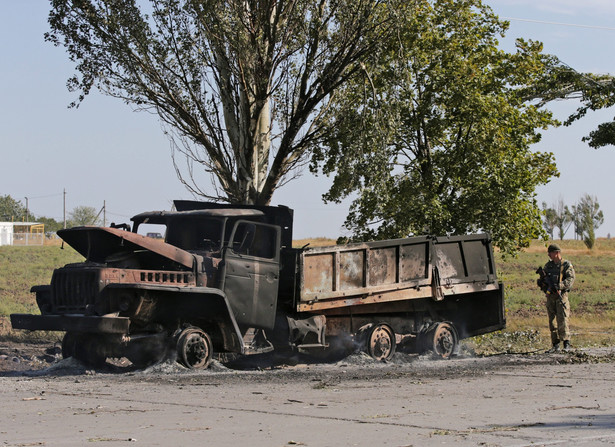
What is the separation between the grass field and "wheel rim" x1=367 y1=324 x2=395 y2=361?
3572 millimetres

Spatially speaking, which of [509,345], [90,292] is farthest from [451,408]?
[509,345]

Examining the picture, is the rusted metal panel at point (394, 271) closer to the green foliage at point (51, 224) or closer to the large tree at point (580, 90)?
the large tree at point (580, 90)

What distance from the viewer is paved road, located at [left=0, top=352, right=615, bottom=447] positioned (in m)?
7.25

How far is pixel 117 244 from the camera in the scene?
514 inches

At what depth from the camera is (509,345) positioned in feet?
68.5

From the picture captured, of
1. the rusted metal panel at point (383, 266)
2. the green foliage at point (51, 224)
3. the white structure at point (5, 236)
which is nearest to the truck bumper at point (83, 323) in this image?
the rusted metal panel at point (383, 266)

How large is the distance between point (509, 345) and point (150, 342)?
10.7 metres

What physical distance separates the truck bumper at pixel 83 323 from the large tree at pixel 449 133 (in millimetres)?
8241

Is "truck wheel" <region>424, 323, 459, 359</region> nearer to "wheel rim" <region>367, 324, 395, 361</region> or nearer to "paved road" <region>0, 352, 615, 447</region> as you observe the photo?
"wheel rim" <region>367, 324, 395, 361</region>

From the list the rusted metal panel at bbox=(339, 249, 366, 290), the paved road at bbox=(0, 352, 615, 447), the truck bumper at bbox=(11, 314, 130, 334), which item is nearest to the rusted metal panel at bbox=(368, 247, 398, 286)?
the rusted metal panel at bbox=(339, 249, 366, 290)

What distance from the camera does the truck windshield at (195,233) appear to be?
1398 centimetres

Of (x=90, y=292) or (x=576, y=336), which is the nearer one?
(x=90, y=292)

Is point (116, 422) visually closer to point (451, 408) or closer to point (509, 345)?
point (451, 408)

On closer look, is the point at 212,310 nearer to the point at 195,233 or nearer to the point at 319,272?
the point at 195,233
